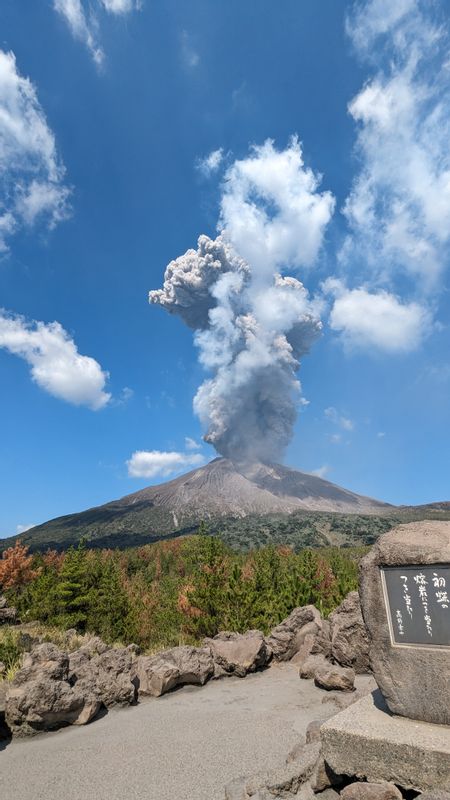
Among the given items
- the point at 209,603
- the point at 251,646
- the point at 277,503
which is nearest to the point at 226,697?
the point at 251,646

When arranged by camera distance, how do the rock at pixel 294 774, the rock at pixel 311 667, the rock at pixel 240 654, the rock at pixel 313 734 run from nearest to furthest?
the rock at pixel 294 774 → the rock at pixel 313 734 → the rock at pixel 311 667 → the rock at pixel 240 654

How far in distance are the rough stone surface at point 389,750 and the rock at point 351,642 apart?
353 cm

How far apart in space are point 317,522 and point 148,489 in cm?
5586

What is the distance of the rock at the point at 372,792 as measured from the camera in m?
3.40

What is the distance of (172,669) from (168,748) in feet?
7.21

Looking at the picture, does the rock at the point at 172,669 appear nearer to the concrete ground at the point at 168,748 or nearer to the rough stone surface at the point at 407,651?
the concrete ground at the point at 168,748

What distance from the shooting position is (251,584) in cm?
1320

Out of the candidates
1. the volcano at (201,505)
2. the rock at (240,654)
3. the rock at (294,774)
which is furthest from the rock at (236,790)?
the volcano at (201,505)

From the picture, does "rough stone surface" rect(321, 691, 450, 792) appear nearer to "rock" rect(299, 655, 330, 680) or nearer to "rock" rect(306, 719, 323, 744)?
"rock" rect(306, 719, 323, 744)

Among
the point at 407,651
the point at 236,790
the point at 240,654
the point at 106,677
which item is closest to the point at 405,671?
the point at 407,651

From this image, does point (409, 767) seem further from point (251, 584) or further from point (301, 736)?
point (251, 584)

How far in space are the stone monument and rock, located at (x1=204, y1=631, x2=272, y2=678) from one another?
3818 mm

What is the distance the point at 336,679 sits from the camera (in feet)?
22.7

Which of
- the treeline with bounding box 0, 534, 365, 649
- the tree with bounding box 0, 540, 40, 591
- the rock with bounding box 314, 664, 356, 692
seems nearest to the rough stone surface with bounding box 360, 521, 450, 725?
the rock with bounding box 314, 664, 356, 692
